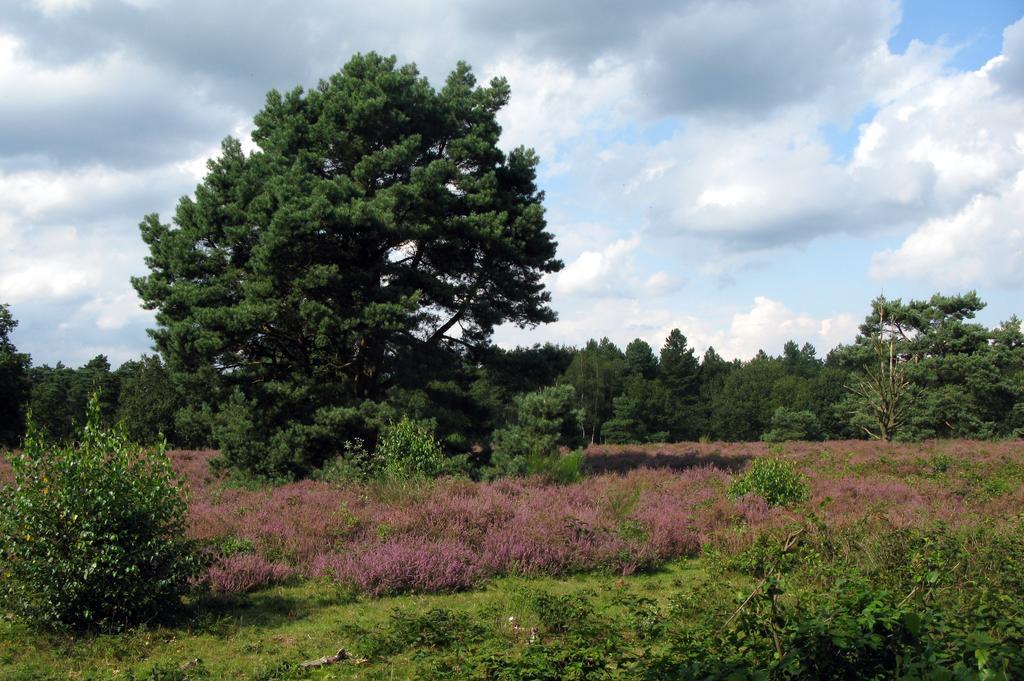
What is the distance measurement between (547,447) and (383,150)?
8.85 m

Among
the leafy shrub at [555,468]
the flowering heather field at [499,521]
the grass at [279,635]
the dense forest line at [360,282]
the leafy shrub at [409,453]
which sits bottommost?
the grass at [279,635]

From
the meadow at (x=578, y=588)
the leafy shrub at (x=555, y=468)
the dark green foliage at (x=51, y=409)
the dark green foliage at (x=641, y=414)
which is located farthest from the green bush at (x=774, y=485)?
the dark green foliage at (x=641, y=414)

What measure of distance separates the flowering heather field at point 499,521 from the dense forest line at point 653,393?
2.63 m

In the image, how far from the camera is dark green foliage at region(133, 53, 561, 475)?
17.4 m

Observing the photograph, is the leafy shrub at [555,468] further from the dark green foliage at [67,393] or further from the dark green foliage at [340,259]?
the dark green foliage at [67,393]

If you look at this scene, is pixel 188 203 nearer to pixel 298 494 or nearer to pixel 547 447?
pixel 298 494

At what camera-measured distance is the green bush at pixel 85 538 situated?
646 cm

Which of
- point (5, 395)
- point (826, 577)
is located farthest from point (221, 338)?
point (5, 395)

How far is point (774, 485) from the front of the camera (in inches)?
503

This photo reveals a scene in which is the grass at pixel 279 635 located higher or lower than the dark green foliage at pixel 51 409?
→ lower

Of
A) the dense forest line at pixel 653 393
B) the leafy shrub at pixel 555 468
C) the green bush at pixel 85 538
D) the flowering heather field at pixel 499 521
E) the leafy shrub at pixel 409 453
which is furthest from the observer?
the dense forest line at pixel 653 393

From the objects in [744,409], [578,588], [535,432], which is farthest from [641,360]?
[578,588]

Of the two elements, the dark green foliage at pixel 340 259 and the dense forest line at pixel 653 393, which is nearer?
the dark green foliage at pixel 340 259

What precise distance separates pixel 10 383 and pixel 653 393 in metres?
62.5
